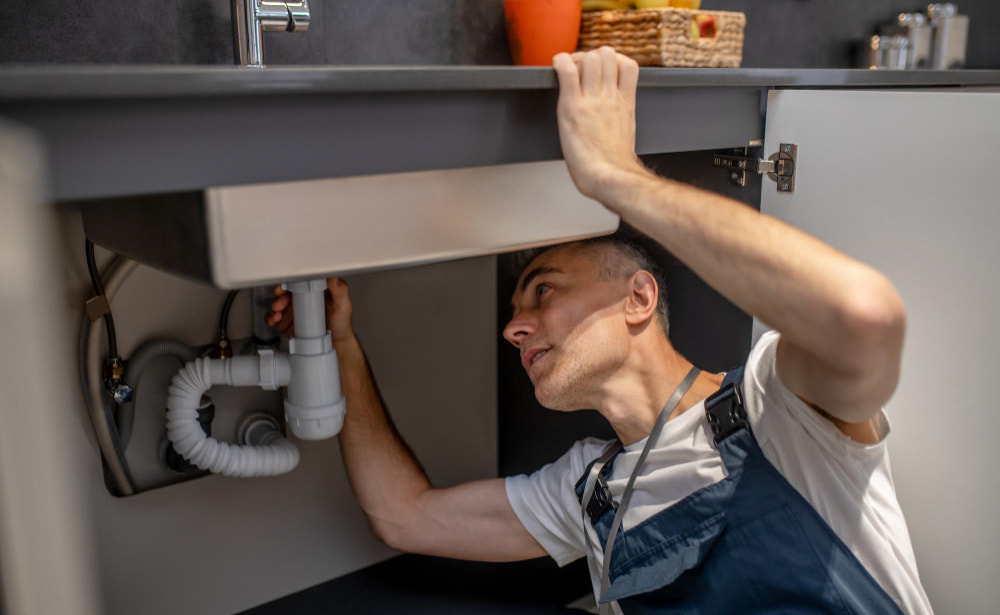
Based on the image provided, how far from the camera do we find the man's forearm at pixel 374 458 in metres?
1.39

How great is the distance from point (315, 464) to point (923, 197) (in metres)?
1.11

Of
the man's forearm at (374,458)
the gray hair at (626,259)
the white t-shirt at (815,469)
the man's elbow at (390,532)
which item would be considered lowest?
the man's elbow at (390,532)

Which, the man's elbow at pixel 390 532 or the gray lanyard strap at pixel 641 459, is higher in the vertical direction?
the gray lanyard strap at pixel 641 459

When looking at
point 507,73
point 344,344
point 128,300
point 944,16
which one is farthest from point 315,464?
point 944,16

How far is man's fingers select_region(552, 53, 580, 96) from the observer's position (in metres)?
0.83

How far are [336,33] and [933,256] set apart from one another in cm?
94

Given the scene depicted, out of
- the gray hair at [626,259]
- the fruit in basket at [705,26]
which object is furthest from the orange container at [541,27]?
the gray hair at [626,259]

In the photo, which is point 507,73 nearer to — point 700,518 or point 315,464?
point 700,518

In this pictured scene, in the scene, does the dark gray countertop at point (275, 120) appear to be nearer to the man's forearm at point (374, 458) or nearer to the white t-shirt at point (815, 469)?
the white t-shirt at point (815, 469)

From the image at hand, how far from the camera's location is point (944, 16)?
6.25ft

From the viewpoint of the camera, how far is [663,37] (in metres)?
1.16

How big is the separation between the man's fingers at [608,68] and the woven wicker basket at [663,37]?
0.34 meters

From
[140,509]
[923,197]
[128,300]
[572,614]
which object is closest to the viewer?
[923,197]

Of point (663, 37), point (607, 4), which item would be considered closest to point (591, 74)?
point (663, 37)
